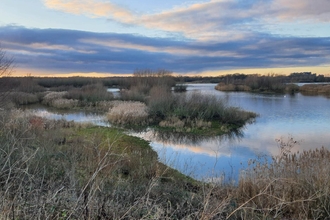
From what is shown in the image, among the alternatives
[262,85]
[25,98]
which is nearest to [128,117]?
[25,98]

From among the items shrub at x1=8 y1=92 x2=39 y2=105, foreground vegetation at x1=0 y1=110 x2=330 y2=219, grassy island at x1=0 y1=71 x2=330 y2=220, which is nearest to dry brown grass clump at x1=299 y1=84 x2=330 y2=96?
grassy island at x1=0 y1=71 x2=330 y2=220

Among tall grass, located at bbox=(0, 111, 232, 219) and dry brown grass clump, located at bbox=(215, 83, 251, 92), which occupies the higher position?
dry brown grass clump, located at bbox=(215, 83, 251, 92)

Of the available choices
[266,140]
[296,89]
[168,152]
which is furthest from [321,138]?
[296,89]

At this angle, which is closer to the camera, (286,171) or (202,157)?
(286,171)

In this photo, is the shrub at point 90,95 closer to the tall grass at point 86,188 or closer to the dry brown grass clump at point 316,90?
the tall grass at point 86,188

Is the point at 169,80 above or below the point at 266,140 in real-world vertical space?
above

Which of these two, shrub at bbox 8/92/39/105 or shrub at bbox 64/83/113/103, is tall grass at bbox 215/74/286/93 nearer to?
shrub at bbox 64/83/113/103

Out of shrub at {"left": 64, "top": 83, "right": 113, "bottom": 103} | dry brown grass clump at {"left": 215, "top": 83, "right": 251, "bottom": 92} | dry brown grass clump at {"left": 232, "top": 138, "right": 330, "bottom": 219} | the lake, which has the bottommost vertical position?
the lake

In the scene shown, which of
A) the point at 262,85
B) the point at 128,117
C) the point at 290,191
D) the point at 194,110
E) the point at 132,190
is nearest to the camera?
the point at 132,190

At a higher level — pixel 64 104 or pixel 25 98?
pixel 25 98

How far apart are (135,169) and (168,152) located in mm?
4723

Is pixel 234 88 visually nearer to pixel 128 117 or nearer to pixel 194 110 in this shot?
pixel 194 110

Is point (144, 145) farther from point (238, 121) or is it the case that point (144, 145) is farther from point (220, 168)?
point (238, 121)

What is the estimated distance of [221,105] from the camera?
73.8ft
